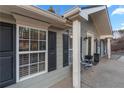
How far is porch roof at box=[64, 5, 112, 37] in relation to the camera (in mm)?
4105

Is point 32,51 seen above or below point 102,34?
below

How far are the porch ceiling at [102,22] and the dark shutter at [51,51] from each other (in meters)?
4.67

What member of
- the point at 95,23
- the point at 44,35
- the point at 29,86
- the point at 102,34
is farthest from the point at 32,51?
the point at 102,34

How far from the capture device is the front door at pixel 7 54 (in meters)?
3.59

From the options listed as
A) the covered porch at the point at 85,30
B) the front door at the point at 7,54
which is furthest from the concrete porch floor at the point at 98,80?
the front door at the point at 7,54

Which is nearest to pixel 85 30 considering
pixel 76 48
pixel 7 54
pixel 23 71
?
pixel 76 48

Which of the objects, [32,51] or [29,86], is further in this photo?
[32,51]

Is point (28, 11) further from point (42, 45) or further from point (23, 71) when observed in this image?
point (23, 71)

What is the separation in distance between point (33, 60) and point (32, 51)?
0.39 m

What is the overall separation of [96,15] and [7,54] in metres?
7.71

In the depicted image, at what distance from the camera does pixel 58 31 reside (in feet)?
20.6

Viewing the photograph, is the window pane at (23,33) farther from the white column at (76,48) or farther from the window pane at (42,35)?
the white column at (76,48)
